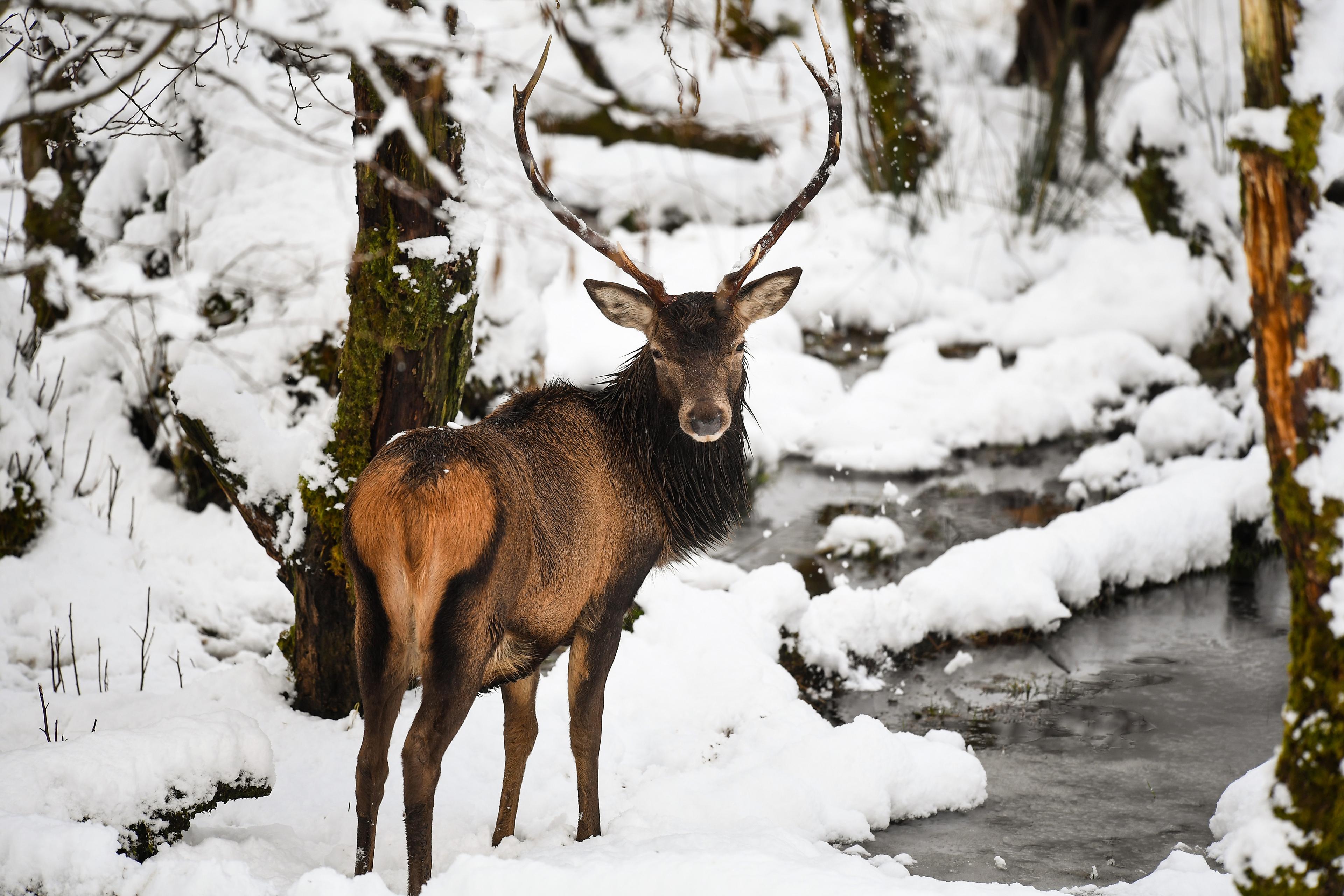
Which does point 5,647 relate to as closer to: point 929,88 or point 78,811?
point 78,811

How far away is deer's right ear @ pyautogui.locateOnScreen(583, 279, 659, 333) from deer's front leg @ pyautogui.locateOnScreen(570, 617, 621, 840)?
1.22 meters

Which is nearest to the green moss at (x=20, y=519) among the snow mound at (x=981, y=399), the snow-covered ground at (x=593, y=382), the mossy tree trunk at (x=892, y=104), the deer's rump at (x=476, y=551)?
the snow-covered ground at (x=593, y=382)

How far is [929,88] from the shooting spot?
13.1m

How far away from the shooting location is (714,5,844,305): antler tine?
4.57 meters

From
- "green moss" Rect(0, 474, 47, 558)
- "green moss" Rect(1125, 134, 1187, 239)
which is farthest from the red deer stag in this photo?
"green moss" Rect(1125, 134, 1187, 239)

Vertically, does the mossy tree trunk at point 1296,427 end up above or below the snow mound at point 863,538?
above

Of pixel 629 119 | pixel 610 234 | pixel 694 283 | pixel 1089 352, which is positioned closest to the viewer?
pixel 629 119

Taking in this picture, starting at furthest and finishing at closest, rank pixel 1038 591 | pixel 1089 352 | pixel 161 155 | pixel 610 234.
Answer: pixel 610 234, pixel 1089 352, pixel 161 155, pixel 1038 591

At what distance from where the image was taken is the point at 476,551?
11.4 feet

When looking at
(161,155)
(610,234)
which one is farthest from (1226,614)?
(610,234)

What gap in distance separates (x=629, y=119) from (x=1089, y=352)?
7.39m

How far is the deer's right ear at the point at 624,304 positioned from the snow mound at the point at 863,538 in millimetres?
3011

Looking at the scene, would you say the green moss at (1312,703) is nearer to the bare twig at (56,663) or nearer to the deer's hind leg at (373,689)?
the deer's hind leg at (373,689)

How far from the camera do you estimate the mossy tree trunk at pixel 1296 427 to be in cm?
283
